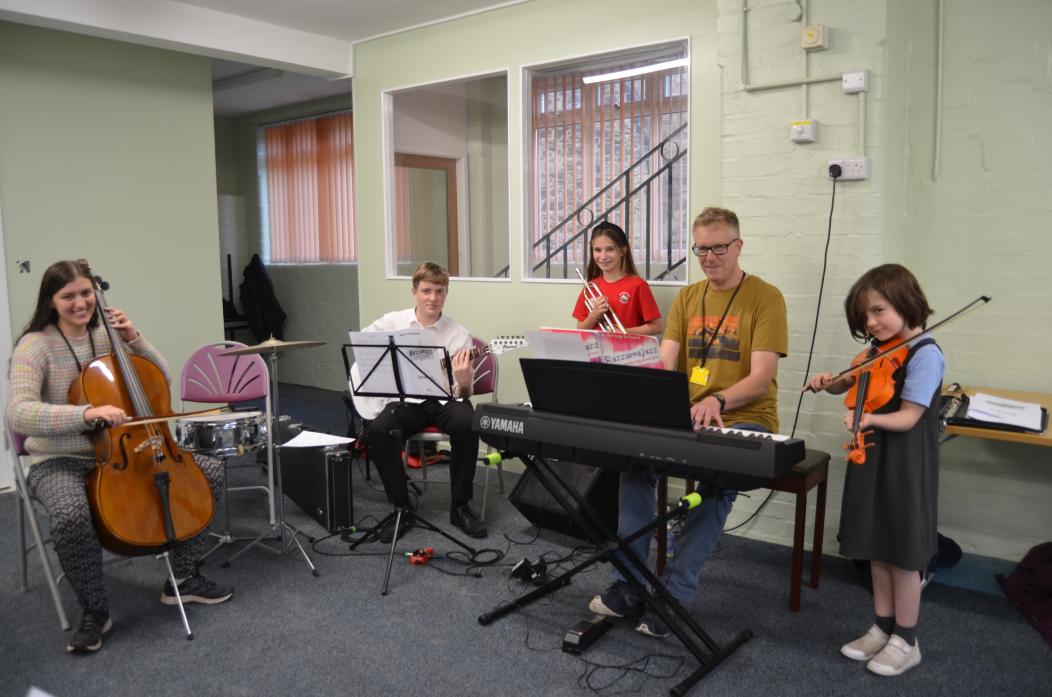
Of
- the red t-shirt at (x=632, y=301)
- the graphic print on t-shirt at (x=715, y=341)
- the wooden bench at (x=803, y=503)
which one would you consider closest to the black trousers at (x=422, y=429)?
the red t-shirt at (x=632, y=301)

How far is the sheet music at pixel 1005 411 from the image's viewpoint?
2.51m

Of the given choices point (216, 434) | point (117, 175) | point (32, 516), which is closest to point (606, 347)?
point (216, 434)

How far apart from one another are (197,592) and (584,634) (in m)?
1.35

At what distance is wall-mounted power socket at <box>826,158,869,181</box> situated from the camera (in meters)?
2.90

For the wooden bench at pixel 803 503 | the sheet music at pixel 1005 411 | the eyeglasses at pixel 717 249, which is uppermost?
the eyeglasses at pixel 717 249

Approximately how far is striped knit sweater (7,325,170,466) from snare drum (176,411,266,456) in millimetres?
293

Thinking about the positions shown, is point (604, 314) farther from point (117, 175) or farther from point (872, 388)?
point (117, 175)

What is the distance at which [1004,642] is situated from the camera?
8.16 ft

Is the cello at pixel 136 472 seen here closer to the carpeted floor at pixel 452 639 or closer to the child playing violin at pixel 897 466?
the carpeted floor at pixel 452 639

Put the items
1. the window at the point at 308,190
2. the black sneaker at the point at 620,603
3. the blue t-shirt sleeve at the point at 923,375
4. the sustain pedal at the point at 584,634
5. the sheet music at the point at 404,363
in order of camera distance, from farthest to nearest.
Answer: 1. the window at the point at 308,190
2. the sheet music at the point at 404,363
3. the black sneaker at the point at 620,603
4. the sustain pedal at the point at 584,634
5. the blue t-shirt sleeve at the point at 923,375

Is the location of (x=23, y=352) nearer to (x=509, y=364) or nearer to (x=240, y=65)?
(x=509, y=364)

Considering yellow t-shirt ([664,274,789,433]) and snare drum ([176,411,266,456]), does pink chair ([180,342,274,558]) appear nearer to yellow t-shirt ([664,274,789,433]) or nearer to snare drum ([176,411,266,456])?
snare drum ([176,411,266,456])

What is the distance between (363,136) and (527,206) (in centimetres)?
138

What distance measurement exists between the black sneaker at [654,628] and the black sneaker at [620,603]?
0.14 feet
